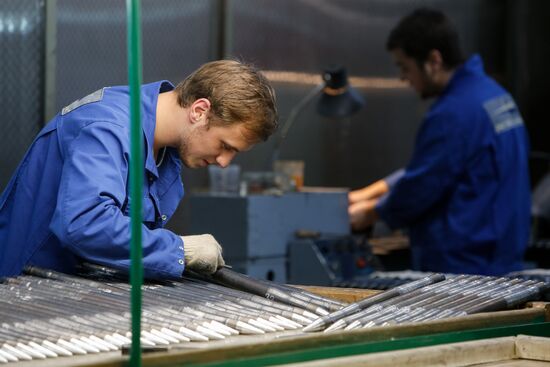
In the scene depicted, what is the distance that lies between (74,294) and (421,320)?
655 mm

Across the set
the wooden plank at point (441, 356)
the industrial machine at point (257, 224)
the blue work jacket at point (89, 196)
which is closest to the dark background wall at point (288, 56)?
the industrial machine at point (257, 224)

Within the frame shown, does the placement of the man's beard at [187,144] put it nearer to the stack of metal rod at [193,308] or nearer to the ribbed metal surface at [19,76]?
the stack of metal rod at [193,308]

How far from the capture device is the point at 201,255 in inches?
87.0

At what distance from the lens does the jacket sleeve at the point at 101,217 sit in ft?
6.89

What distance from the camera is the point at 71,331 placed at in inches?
64.0

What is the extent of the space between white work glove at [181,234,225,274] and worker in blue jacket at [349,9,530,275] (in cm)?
223

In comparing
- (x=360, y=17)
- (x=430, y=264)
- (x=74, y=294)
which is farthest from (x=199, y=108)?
(x=360, y=17)

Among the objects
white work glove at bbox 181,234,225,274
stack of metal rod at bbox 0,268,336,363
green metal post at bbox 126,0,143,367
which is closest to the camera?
green metal post at bbox 126,0,143,367

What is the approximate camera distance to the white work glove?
221 cm

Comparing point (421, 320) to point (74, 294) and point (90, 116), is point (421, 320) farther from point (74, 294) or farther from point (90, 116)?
point (90, 116)

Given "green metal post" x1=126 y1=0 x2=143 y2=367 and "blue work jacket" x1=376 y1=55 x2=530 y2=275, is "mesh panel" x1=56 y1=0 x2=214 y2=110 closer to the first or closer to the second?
"blue work jacket" x1=376 y1=55 x2=530 y2=275

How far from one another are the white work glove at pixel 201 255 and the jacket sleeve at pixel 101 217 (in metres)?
0.03

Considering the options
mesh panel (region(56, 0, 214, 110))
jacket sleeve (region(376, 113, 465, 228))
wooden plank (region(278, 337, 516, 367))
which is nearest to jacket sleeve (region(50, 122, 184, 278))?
wooden plank (region(278, 337, 516, 367))

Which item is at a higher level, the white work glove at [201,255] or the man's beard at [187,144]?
the man's beard at [187,144]
